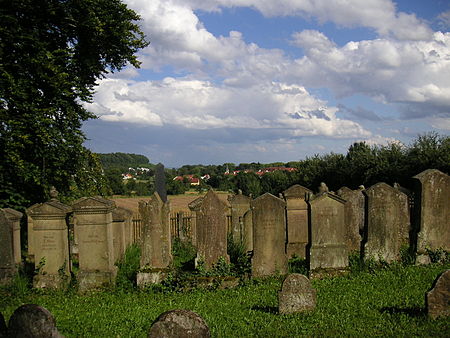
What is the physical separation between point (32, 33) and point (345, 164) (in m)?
29.3

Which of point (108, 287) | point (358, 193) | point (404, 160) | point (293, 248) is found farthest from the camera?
point (404, 160)

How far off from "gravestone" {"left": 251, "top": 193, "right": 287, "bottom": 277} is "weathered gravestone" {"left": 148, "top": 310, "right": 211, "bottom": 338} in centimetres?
498

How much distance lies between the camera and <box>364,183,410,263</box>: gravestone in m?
9.68

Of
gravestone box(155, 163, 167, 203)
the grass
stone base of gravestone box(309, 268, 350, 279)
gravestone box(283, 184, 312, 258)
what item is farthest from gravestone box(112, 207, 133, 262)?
gravestone box(155, 163, 167, 203)

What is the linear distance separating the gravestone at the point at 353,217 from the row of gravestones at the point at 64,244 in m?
6.92

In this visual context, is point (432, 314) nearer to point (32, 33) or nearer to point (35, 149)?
point (35, 149)

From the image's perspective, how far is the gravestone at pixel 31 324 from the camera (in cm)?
530

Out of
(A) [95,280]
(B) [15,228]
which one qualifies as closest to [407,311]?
(A) [95,280]

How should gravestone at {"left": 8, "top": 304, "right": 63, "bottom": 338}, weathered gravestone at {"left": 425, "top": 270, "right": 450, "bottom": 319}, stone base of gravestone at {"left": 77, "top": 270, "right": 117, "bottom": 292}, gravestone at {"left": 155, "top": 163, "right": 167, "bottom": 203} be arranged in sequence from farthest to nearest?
gravestone at {"left": 155, "top": 163, "right": 167, "bottom": 203}, stone base of gravestone at {"left": 77, "top": 270, "right": 117, "bottom": 292}, weathered gravestone at {"left": 425, "top": 270, "right": 450, "bottom": 319}, gravestone at {"left": 8, "top": 304, "right": 63, "bottom": 338}

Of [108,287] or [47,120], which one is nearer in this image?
[108,287]

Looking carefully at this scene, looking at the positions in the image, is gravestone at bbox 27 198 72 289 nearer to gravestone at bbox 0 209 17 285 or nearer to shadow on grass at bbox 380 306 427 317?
gravestone at bbox 0 209 17 285

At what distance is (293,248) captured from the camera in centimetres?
1295

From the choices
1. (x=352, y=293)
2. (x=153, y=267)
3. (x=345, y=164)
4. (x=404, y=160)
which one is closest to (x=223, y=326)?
(x=352, y=293)

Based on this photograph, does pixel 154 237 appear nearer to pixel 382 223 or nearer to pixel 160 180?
pixel 382 223
